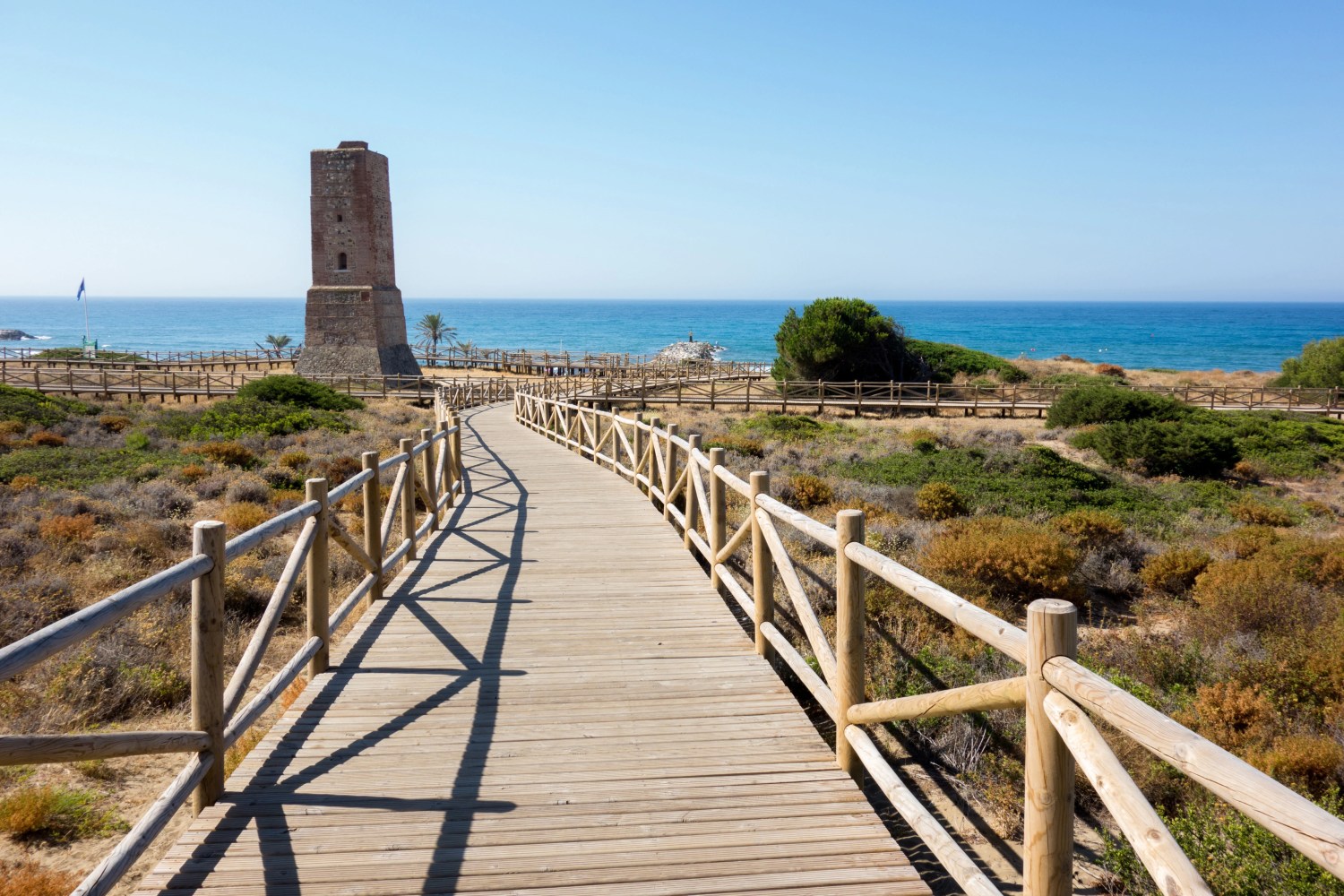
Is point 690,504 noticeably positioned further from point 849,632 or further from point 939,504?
point 939,504

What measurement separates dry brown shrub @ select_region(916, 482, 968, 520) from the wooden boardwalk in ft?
22.0

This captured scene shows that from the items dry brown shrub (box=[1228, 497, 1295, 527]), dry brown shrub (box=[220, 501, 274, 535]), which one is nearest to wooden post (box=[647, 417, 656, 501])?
dry brown shrub (box=[220, 501, 274, 535])

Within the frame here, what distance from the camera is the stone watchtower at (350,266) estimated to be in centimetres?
3997

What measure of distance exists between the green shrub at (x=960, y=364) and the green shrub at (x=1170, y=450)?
2107cm

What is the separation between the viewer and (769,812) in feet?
11.9

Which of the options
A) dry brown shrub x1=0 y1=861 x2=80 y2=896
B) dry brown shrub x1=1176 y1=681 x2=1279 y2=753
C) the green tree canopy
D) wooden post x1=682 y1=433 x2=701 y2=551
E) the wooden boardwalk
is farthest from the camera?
the green tree canopy

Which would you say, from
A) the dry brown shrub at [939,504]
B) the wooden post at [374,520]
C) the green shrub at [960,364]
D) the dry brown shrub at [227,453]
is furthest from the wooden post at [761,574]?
the green shrub at [960,364]

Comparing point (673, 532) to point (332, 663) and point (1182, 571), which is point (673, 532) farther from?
point (1182, 571)

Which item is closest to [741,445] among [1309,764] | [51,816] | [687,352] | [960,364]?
[1309,764]

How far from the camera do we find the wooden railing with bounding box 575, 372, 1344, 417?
3222 cm

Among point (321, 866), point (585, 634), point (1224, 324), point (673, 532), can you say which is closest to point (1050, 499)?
point (673, 532)

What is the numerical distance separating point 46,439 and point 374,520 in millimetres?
15268

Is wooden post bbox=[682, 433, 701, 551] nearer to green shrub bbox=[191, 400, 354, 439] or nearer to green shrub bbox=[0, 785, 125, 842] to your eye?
green shrub bbox=[0, 785, 125, 842]

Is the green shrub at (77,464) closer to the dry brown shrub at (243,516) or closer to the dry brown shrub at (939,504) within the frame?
the dry brown shrub at (243,516)
